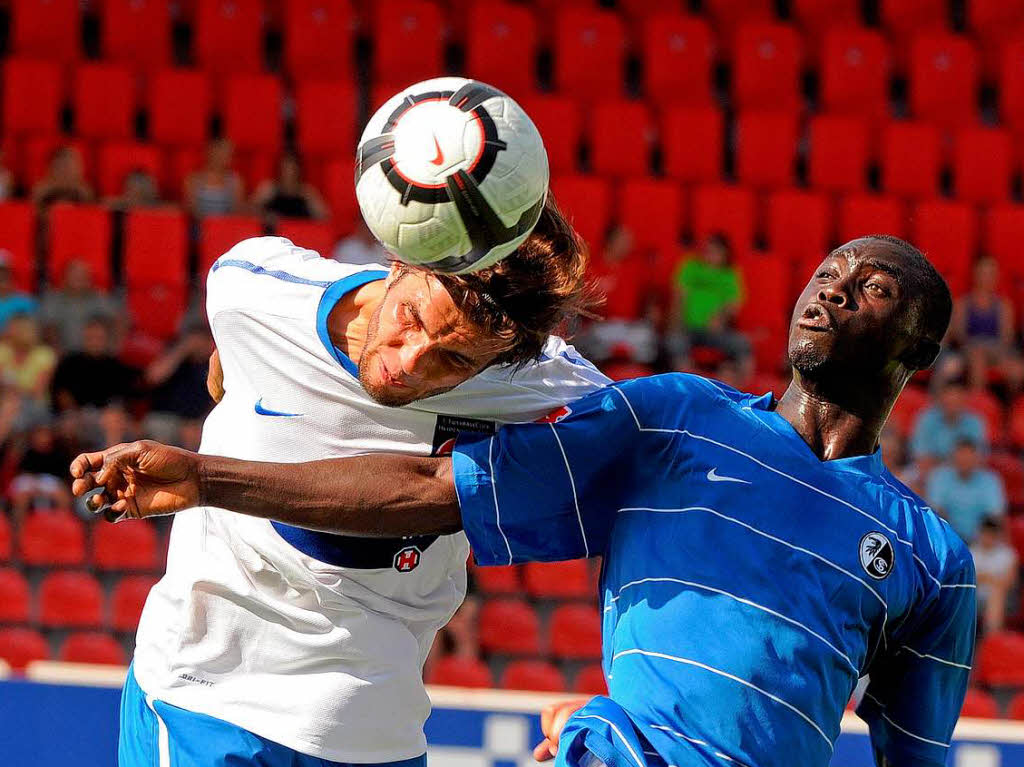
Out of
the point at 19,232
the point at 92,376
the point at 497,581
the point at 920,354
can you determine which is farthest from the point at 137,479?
the point at 19,232

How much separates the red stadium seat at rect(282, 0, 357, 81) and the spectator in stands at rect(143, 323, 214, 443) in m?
3.64

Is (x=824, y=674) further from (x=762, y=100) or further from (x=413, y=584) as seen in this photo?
(x=762, y=100)

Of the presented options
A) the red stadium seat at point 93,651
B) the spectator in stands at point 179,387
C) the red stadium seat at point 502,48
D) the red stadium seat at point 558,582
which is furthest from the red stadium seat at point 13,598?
the red stadium seat at point 502,48

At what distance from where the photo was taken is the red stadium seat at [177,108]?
10.6 metres

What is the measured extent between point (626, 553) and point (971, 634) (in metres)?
0.66

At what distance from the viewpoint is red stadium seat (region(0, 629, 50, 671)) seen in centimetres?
717

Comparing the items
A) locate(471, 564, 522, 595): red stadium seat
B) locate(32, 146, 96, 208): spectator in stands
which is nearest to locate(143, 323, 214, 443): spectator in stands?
locate(32, 146, 96, 208): spectator in stands

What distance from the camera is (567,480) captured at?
2.57m

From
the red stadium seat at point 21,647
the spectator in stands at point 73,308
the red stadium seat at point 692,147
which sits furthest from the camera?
the red stadium seat at point 692,147

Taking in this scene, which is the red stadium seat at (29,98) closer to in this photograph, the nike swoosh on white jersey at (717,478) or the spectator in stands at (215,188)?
the spectator in stands at (215,188)

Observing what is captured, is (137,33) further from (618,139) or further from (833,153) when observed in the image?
(833,153)

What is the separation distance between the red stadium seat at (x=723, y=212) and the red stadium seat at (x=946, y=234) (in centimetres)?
126

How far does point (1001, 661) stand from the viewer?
7.92 metres

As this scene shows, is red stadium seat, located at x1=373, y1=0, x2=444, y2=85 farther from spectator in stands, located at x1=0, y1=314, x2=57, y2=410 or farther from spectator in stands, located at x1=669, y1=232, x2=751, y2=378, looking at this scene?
spectator in stands, located at x1=0, y1=314, x2=57, y2=410
